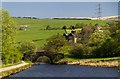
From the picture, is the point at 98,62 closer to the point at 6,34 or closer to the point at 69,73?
the point at 69,73

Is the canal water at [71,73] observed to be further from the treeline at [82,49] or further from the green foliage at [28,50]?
the green foliage at [28,50]

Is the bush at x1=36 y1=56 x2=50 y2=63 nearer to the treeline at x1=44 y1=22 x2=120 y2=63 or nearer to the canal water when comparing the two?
the treeline at x1=44 y1=22 x2=120 y2=63

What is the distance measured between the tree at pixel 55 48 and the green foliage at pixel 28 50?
2.68m

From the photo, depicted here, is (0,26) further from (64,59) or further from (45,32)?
(45,32)

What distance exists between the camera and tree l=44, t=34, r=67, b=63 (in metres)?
70.4

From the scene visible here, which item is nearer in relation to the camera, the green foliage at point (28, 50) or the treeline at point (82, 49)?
the treeline at point (82, 49)

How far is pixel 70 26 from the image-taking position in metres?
104

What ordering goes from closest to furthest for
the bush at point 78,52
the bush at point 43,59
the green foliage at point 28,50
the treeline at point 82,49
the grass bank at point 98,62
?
the grass bank at point 98,62 < the treeline at point 82,49 < the bush at point 43,59 < the bush at point 78,52 < the green foliage at point 28,50

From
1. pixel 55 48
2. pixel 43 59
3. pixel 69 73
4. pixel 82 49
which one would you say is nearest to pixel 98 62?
pixel 82 49


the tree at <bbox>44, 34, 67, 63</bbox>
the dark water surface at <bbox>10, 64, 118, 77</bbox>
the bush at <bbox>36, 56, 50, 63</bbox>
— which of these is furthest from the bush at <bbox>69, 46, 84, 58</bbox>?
the dark water surface at <bbox>10, 64, 118, 77</bbox>

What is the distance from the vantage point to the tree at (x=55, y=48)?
70.4 meters

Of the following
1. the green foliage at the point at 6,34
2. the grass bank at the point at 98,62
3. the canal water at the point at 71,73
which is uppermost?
the green foliage at the point at 6,34

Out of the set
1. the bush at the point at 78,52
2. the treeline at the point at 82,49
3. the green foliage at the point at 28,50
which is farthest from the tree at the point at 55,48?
the green foliage at the point at 28,50

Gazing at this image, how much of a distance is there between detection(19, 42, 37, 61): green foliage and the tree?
2685 millimetres
